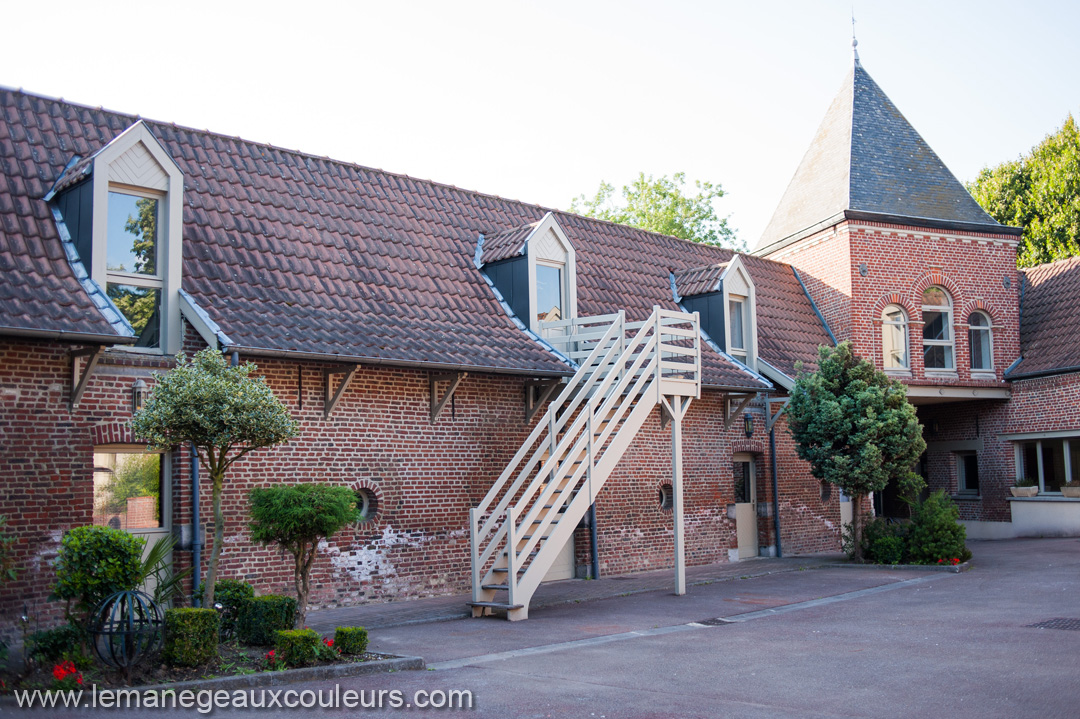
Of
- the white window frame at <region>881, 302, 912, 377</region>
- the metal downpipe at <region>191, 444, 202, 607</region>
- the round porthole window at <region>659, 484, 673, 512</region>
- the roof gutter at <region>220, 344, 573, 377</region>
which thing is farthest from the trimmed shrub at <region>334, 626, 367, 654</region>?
the white window frame at <region>881, 302, 912, 377</region>

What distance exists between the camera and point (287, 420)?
10.1m

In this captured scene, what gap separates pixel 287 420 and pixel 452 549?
5.32 m

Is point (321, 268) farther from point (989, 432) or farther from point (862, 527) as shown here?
point (989, 432)

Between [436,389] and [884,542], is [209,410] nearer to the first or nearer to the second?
[436,389]

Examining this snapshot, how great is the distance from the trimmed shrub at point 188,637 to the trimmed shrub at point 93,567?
0.66 meters

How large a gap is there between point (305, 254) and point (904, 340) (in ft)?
47.7

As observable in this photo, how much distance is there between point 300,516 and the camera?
31.1 feet

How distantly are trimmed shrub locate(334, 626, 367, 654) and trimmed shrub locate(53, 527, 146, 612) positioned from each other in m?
1.94

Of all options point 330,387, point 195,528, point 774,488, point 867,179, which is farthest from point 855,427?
point 195,528

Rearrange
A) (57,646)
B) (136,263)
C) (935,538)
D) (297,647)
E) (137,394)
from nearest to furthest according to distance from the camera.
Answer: (57,646) → (297,647) → (137,394) → (136,263) → (935,538)

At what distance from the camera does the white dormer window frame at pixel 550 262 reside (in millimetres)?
16375

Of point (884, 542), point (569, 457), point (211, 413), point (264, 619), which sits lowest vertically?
point (884, 542)

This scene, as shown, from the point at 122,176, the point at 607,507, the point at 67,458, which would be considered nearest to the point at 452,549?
the point at 607,507

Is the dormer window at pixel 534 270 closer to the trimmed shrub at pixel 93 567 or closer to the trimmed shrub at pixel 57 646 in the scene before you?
the trimmed shrub at pixel 93 567
